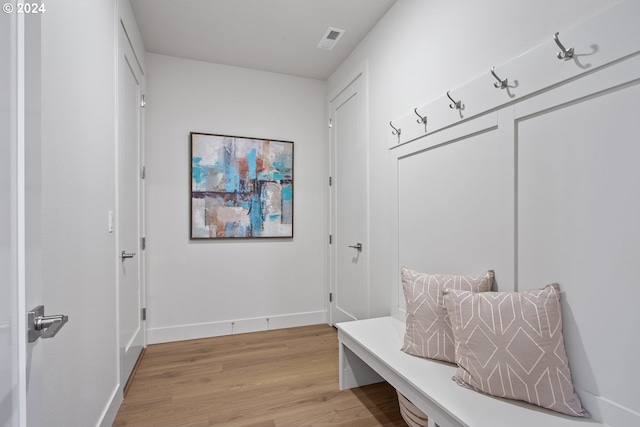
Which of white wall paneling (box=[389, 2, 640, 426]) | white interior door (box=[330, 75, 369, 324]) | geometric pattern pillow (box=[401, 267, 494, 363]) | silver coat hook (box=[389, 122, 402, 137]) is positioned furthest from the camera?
white interior door (box=[330, 75, 369, 324])

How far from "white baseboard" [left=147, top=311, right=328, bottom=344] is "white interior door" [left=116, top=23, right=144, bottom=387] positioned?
214 mm

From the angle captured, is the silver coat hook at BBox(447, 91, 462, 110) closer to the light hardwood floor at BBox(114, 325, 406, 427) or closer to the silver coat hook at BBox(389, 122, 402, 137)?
the silver coat hook at BBox(389, 122, 402, 137)

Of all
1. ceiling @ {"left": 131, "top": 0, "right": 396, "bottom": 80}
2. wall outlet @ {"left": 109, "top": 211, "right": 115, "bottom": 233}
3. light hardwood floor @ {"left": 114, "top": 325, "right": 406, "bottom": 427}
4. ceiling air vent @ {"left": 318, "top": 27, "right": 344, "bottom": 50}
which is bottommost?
light hardwood floor @ {"left": 114, "top": 325, "right": 406, "bottom": 427}

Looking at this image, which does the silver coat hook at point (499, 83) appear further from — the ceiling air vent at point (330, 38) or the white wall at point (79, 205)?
the white wall at point (79, 205)

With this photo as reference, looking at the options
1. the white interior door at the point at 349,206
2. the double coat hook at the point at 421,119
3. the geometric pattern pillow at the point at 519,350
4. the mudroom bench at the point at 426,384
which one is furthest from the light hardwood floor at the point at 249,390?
the double coat hook at the point at 421,119

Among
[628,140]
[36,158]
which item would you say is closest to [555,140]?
[628,140]

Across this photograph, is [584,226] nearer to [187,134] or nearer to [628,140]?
[628,140]

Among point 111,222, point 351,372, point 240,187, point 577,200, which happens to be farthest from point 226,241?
point 577,200

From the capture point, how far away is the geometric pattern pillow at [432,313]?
1527 millimetres

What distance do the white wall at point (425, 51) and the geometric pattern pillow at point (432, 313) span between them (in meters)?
0.59

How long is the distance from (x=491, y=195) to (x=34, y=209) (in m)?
1.70

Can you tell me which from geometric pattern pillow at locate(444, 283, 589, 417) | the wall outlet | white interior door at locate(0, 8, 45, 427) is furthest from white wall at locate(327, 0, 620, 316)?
the wall outlet

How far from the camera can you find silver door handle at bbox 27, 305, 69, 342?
65 cm

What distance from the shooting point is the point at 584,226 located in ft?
3.79
